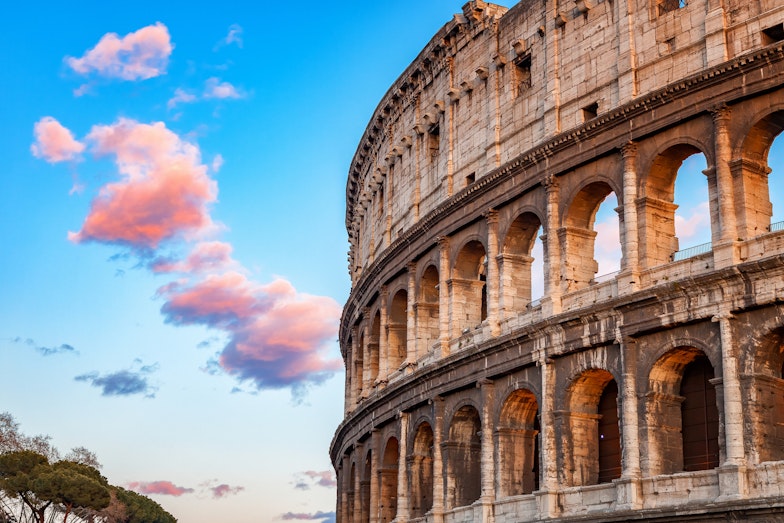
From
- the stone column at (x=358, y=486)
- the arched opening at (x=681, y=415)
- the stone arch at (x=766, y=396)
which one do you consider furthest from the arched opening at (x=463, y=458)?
the stone arch at (x=766, y=396)

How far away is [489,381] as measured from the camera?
2798 centimetres

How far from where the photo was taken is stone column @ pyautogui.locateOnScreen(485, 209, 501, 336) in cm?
2847

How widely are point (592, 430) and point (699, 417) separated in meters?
2.88

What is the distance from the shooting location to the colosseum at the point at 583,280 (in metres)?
22.2

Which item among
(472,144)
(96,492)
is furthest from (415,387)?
(96,492)

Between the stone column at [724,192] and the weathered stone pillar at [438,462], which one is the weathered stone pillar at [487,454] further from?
the stone column at [724,192]

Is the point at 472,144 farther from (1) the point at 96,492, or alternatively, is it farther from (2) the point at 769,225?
(1) the point at 96,492

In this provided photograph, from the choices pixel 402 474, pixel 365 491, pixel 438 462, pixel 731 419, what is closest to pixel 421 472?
pixel 402 474

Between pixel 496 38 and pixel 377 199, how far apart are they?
32.1 ft

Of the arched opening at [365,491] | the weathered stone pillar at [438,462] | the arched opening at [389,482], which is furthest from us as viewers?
the arched opening at [365,491]

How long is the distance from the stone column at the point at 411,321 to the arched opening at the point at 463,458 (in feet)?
10.5

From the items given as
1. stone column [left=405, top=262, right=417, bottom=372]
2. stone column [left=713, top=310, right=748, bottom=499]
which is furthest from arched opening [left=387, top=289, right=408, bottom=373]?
stone column [left=713, top=310, right=748, bottom=499]

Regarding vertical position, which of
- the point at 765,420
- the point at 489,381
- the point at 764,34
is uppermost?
the point at 764,34

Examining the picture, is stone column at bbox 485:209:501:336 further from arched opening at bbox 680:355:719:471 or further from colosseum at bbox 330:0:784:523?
arched opening at bbox 680:355:719:471
